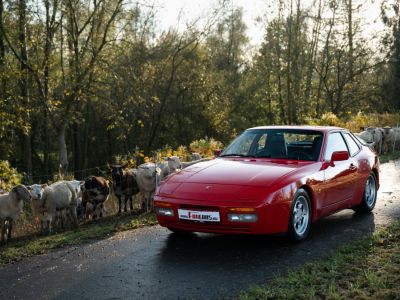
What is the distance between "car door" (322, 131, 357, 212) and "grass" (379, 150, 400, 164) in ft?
35.4

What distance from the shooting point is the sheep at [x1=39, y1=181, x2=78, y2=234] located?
1030 cm

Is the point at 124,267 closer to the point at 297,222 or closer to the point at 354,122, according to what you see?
the point at 297,222

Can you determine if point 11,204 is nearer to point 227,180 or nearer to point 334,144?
point 227,180

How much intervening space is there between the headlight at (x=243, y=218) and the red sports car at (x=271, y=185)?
0.04ft

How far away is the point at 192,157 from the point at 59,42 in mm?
14451

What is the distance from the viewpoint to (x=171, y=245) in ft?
25.2

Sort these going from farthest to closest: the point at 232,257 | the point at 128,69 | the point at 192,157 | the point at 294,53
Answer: the point at 294,53 < the point at 128,69 < the point at 192,157 < the point at 232,257

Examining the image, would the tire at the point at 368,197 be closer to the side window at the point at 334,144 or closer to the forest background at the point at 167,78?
the side window at the point at 334,144

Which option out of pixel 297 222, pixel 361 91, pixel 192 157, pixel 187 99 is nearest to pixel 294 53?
pixel 361 91

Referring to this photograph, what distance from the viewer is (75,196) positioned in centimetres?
1095

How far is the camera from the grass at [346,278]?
5.23 metres

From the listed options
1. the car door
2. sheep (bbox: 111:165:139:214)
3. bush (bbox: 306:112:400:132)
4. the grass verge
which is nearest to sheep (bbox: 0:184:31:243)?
the grass verge

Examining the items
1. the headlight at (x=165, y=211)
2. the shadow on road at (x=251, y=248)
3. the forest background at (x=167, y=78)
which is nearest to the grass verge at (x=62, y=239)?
the shadow on road at (x=251, y=248)

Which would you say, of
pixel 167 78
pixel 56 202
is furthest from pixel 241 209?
pixel 167 78
